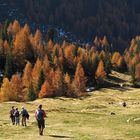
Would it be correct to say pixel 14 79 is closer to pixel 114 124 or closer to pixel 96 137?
pixel 114 124

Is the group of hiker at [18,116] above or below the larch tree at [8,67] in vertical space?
below

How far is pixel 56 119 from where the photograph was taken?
71875mm

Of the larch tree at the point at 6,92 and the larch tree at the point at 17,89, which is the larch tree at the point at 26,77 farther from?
the larch tree at the point at 6,92

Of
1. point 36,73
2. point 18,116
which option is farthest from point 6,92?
point 18,116

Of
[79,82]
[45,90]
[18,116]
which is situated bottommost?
[18,116]

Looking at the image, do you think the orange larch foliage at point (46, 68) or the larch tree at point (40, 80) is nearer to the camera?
the larch tree at point (40, 80)

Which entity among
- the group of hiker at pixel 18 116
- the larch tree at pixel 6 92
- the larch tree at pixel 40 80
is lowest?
the group of hiker at pixel 18 116

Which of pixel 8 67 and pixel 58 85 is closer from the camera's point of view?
pixel 58 85

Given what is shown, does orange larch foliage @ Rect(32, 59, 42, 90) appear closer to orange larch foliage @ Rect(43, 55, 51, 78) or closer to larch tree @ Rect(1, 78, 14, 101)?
orange larch foliage @ Rect(43, 55, 51, 78)

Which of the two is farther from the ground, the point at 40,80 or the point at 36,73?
the point at 36,73

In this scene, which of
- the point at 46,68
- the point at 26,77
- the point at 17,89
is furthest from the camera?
the point at 46,68

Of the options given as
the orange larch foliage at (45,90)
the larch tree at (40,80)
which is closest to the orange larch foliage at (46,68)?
the larch tree at (40,80)

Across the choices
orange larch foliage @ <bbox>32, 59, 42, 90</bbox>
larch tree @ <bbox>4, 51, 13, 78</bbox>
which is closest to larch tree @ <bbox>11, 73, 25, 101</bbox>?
orange larch foliage @ <bbox>32, 59, 42, 90</bbox>

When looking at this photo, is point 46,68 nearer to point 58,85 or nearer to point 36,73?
point 36,73
